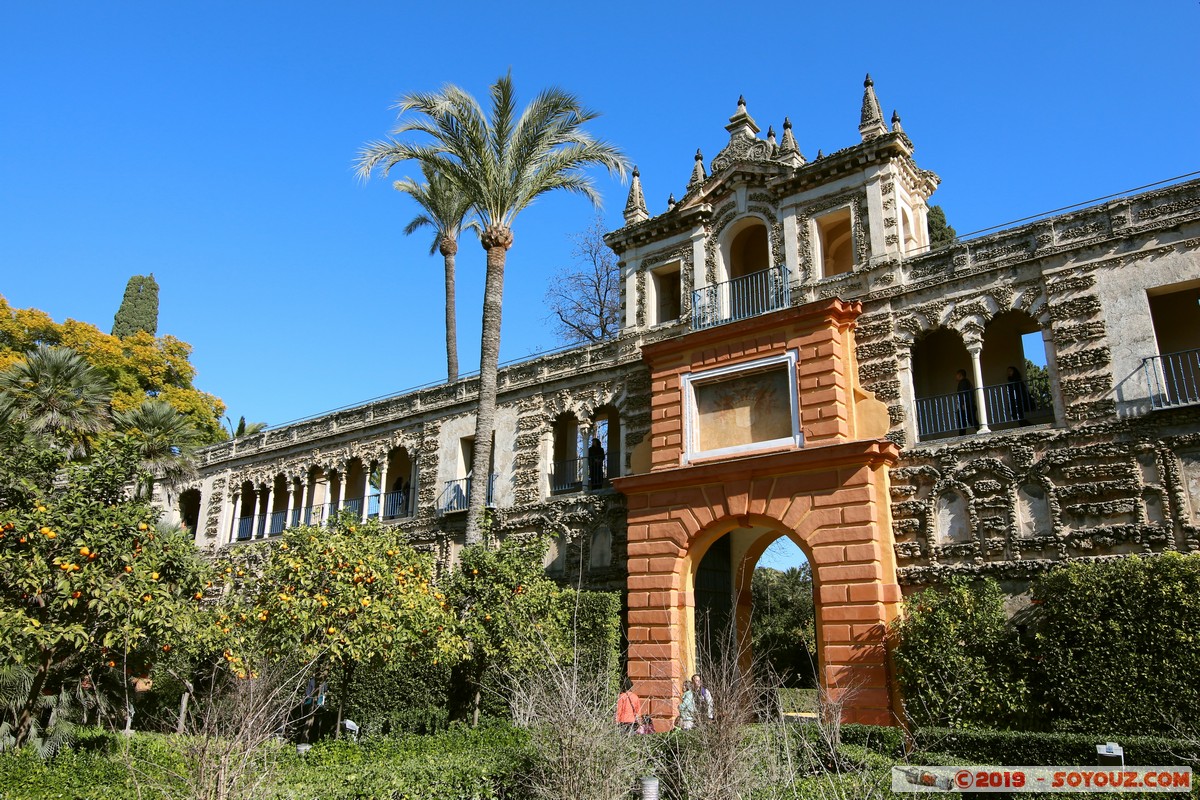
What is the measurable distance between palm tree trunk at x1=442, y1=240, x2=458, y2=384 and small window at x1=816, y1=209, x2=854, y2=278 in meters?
14.6

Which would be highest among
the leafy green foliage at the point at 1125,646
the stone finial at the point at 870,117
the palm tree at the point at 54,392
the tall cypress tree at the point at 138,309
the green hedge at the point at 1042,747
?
the tall cypress tree at the point at 138,309

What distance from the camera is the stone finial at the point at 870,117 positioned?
1764cm

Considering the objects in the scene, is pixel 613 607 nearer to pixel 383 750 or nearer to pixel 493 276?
pixel 383 750

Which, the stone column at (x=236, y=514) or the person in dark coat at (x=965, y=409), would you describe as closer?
the person in dark coat at (x=965, y=409)

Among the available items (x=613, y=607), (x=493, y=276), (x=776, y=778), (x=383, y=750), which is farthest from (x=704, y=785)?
(x=493, y=276)

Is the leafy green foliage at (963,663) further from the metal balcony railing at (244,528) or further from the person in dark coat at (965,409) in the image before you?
the metal balcony railing at (244,528)

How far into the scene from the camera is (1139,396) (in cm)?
1379

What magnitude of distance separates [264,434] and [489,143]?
1583cm

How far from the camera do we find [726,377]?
17.2 meters

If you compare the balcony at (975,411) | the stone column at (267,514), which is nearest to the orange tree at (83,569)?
the balcony at (975,411)

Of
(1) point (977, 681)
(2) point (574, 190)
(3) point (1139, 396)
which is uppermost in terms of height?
(2) point (574, 190)

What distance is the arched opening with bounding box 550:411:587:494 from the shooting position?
835 inches

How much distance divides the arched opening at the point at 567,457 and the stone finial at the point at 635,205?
5000mm

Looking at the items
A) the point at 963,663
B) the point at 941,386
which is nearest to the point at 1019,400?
the point at 941,386
